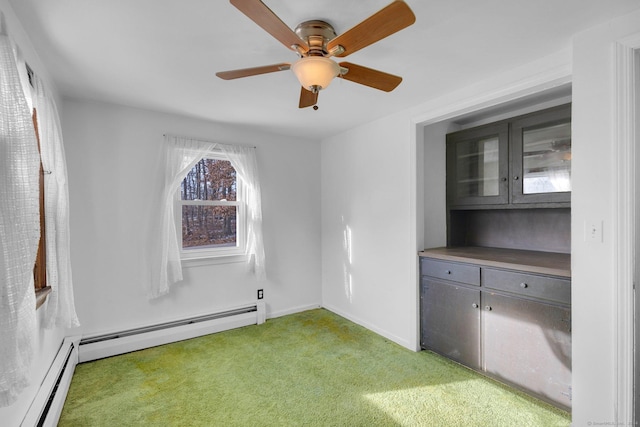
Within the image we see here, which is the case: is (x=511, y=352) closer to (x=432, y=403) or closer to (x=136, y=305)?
(x=432, y=403)

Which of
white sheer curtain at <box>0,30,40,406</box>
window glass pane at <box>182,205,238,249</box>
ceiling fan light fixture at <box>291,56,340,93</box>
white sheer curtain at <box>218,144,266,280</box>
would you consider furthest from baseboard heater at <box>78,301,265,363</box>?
ceiling fan light fixture at <box>291,56,340,93</box>

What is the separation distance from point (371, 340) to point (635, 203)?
7.58 ft

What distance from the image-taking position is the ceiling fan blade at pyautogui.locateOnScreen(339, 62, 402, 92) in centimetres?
165

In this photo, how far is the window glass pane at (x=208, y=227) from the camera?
3336mm

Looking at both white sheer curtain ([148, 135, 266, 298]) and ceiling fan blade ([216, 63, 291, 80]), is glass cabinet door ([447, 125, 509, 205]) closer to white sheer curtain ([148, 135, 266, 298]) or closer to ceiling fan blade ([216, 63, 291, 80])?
ceiling fan blade ([216, 63, 291, 80])

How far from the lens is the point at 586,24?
5.44ft

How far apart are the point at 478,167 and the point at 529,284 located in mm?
1206

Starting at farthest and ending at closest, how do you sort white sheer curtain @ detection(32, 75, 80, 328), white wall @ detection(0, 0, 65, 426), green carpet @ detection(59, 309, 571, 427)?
green carpet @ detection(59, 309, 571, 427) < white sheer curtain @ detection(32, 75, 80, 328) < white wall @ detection(0, 0, 65, 426)

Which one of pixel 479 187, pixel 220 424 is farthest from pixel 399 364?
pixel 479 187

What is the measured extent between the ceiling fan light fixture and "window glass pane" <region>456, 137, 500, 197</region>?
1.91 meters

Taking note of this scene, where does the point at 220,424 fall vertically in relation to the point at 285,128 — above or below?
below

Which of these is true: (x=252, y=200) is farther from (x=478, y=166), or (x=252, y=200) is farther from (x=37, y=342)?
(x=478, y=166)

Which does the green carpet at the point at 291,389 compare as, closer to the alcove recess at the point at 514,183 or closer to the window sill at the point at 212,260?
the window sill at the point at 212,260

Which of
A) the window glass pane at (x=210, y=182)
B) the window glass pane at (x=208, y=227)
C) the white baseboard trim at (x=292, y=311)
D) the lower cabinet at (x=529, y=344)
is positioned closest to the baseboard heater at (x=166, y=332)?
the white baseboard trim at (x=292, y=311)
